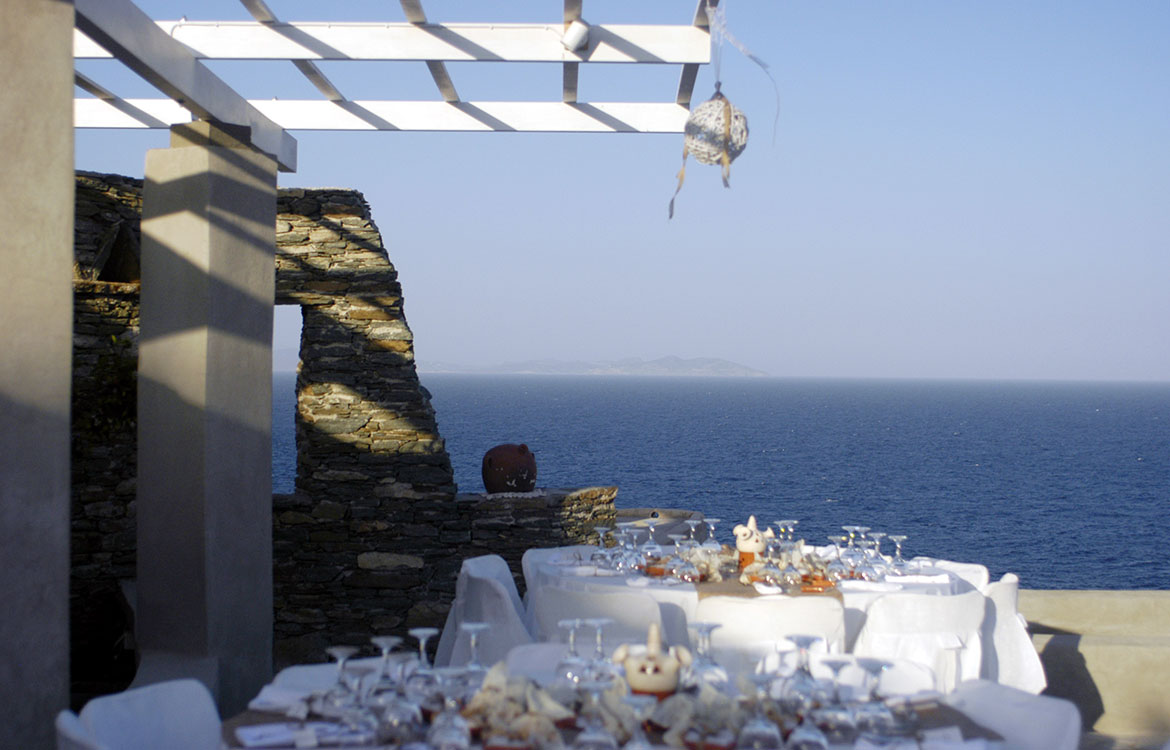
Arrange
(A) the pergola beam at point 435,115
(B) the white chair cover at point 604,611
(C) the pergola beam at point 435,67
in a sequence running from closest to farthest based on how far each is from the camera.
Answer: (B) the white chair cover at point 604,611 → (C) the pergola beam at point 435,67 → (A) the pergola beam at point 435,115

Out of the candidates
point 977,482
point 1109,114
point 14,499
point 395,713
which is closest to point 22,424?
point 14,499

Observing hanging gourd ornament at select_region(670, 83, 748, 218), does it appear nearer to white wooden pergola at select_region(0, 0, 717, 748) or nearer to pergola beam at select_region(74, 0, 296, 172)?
white wooden pergola at select_region(0, 0, 717, 748)

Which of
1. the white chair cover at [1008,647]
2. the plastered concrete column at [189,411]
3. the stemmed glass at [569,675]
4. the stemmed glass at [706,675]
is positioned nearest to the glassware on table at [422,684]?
the stemmed glass at [569,675]

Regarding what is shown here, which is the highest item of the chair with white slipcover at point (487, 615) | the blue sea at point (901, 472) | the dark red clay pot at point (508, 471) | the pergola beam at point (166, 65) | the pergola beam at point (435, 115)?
the pergola beam at point (435, 115)

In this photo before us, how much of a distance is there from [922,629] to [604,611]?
1.41 m

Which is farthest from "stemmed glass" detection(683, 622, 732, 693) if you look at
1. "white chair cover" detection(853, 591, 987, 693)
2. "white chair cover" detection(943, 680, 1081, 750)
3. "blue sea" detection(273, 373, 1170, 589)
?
"blue sea" detection(273, 373, 1170, 589)

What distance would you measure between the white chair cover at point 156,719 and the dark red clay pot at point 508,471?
4708mm

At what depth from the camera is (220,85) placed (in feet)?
17.4

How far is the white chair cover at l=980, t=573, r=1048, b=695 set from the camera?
5.01m

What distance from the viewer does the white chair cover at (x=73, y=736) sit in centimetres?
254

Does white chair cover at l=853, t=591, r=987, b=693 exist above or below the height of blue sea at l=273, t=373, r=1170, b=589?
above

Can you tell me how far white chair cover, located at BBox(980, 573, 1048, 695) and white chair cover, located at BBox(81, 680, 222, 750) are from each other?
355 cm

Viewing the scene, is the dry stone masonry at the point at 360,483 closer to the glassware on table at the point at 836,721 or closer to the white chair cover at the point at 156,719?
the white chair cover at the point at 156,719

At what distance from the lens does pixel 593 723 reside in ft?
8.55
